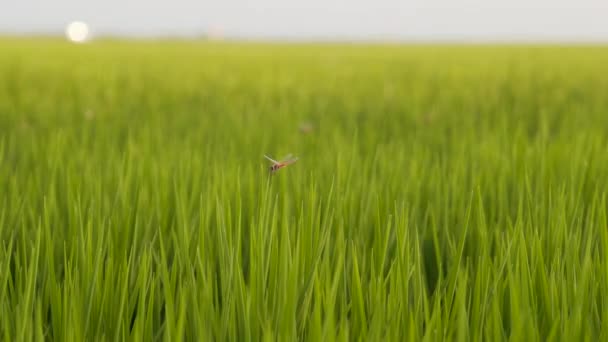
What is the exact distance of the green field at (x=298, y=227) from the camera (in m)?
0.79

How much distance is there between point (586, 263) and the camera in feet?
2.79

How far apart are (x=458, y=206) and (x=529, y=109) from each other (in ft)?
6.74

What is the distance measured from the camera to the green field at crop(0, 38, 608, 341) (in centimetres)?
79

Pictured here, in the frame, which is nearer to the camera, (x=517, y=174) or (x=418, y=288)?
(x=418, y=288)

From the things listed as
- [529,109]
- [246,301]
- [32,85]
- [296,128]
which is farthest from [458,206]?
[32,85]

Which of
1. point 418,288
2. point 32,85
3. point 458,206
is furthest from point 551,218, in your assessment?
point 32,85

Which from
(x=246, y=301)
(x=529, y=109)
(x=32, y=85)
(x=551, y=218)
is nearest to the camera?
(x=246, y=301)

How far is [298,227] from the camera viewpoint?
93 centimetres

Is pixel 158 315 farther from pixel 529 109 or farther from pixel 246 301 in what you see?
pixel 529 109

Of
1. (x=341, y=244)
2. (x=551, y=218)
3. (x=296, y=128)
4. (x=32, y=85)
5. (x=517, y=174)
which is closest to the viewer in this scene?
(x=341, y=244)

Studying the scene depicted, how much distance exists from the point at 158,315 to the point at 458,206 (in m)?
0.65

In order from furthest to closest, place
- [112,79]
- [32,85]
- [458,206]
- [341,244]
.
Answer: [112,79] → [32,85] → [458,206] → [341,244]

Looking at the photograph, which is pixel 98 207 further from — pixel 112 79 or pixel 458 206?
pixel 112 79

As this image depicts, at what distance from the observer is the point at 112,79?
4.35m
